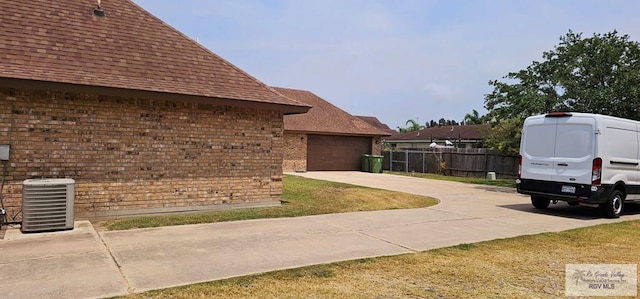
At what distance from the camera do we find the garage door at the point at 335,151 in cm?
2469

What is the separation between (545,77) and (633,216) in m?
8.42

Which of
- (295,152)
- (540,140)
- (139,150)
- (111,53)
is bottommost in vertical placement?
(295,152)

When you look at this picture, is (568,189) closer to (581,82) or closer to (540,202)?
(540,202)

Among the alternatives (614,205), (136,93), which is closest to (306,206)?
(136,93)

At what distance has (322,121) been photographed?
25719 millimetres

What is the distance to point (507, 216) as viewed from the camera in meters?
9.66

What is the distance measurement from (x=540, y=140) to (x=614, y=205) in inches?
86.1

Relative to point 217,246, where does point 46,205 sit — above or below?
above

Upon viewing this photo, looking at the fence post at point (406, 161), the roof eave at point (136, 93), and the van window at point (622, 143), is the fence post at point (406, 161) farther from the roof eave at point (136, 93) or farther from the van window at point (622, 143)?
the roof eave at point (136, 93)

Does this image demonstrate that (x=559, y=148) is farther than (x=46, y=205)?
Yes

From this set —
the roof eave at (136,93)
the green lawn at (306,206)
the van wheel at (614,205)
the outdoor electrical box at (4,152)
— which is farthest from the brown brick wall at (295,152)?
the outdoor electrical box at (4,152)

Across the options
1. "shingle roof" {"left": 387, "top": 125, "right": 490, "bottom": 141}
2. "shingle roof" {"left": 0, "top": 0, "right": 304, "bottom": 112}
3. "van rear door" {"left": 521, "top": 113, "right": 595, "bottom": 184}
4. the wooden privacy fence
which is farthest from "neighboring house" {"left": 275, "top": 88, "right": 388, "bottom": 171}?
"shingle roof" {"left": 387, "top": 125, "right": 490, "bottom": 141}

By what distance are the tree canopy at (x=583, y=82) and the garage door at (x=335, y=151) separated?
9.99 metres

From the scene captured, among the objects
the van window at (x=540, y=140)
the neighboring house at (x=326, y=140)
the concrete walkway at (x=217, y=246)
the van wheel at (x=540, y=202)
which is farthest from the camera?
the neighboring house at (x=326, y=140)
